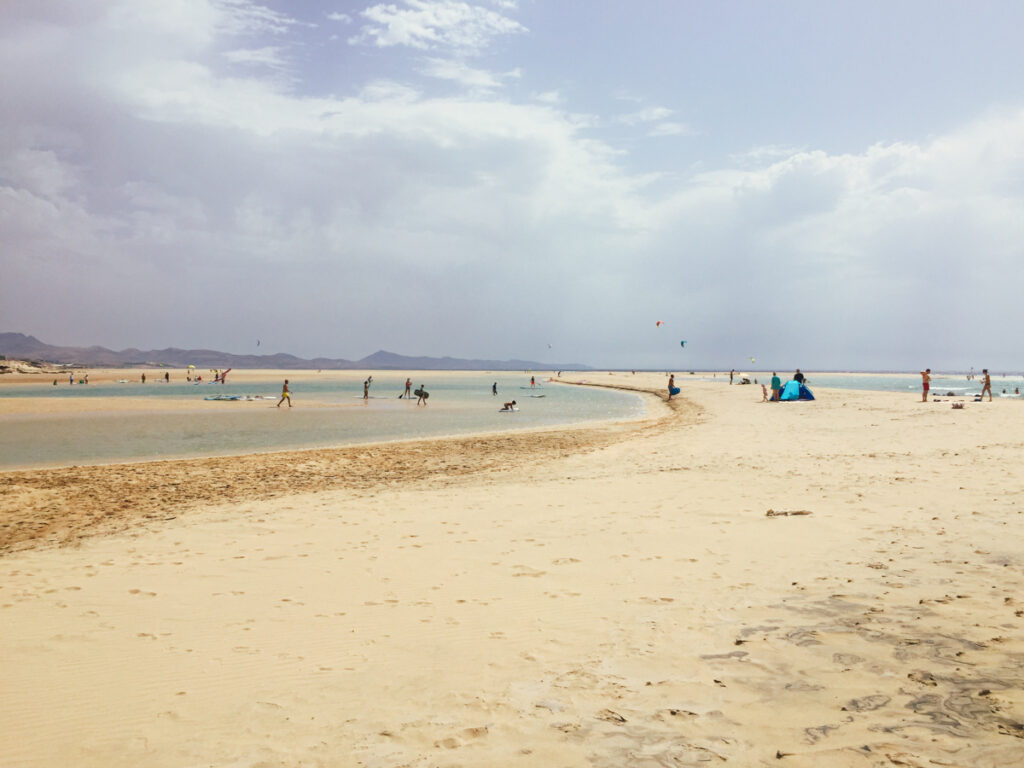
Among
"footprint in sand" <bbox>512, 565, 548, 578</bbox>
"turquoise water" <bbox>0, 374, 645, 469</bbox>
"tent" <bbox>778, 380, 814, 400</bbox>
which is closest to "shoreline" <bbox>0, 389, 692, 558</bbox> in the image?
"turquoise water" <bbox>0, 374, 645, 469</bbox>

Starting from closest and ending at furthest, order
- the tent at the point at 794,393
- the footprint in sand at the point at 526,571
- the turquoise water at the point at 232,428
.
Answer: the footprint in sand at the point at 526,571 → the turquoise water at the point at 232,428 → the tent at the point at 794,393

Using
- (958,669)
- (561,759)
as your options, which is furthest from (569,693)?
(958,669)

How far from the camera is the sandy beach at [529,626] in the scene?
3633mm

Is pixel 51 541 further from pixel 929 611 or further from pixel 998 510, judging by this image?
pixel 998 510

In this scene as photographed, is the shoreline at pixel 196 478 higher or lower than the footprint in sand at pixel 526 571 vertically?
lower

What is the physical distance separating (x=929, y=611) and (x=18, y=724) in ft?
24.4

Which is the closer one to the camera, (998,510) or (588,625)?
(588,625)

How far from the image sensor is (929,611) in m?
5.27

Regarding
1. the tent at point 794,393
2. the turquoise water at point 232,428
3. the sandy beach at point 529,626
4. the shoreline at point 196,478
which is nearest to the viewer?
the sandy beach at point 529,626

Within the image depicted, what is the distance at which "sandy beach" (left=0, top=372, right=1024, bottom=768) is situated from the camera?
11.9 feet

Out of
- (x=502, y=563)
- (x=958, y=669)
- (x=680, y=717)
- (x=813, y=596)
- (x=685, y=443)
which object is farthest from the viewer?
(x=685, y=443)

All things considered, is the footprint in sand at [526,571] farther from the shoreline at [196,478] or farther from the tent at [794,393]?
the tent at [794,393]

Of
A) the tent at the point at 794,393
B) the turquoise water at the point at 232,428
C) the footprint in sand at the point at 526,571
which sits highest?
the tent at the point at 794,393

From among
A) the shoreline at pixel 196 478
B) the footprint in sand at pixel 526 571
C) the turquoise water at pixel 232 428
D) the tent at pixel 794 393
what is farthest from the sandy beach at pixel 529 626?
the tent at pixel 794 393
